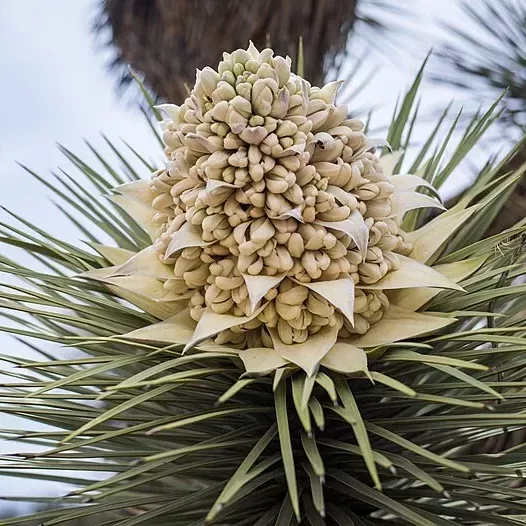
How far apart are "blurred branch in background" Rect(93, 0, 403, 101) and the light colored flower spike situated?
0.65m

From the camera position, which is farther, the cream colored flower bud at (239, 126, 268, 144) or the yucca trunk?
the yucca trunk

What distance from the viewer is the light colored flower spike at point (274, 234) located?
0.59m

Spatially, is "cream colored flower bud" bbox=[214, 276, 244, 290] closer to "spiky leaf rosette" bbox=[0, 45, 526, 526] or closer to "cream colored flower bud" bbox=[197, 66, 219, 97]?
"spiky leaf rosette" bbox=[0, 45, 526, 526]

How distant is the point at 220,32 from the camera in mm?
1363

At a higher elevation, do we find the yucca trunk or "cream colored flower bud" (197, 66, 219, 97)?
the yucca trunk

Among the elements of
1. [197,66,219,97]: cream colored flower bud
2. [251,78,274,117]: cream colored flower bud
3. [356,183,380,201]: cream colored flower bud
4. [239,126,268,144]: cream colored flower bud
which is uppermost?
[197,66,219,97]: cream colored flower bud

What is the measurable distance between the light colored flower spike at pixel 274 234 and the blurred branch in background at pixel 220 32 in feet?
2.15

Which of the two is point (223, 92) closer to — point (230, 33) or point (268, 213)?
point (268, 213)

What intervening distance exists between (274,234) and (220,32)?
2.84 ft

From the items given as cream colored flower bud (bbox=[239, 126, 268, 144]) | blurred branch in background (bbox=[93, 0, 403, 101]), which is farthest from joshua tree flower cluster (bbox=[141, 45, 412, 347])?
blurred branch in background (bbox=[93, 0, 403, 101])

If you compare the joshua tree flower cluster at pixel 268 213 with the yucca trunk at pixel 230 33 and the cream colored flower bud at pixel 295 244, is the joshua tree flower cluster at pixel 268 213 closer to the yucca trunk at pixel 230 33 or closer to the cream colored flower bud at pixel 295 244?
the cream colored flower bud at pixel 295 244

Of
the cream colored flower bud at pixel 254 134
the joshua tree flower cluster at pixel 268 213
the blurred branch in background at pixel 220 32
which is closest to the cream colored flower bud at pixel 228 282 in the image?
the joshua tree flower cluster at pixel 268 213

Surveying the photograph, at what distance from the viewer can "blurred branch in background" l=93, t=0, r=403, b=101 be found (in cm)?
133

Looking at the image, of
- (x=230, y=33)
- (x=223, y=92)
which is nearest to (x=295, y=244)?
(x=223, y=92)
